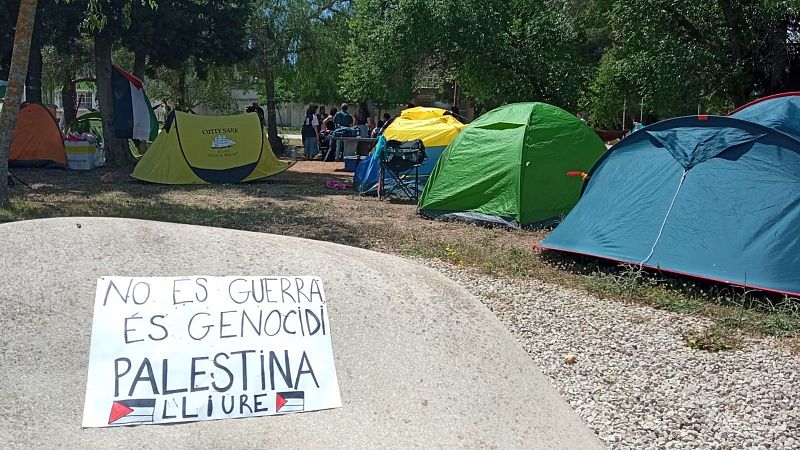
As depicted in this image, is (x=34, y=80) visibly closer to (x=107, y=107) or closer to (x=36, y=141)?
(x=107, y=107)

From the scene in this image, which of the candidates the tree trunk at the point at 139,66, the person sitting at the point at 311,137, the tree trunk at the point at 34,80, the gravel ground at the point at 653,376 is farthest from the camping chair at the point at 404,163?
the person sitting at the point at 311,137

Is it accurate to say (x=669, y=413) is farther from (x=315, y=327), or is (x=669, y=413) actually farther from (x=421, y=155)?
(x=421, y=155)

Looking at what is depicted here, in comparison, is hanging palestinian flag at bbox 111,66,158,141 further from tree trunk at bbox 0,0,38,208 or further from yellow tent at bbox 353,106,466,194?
tree trunk at bbox 0,0,38,208

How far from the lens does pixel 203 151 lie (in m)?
14.7

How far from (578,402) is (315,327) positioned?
165cm

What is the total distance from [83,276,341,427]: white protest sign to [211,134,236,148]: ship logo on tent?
11.2 metres

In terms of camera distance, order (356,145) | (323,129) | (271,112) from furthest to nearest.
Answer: (271,112), (323,129), (356,145)

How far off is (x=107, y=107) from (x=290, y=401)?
16.1 meters

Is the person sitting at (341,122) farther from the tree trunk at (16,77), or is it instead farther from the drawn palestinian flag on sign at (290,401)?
the drawn palestinian flag on sign at (290,401)

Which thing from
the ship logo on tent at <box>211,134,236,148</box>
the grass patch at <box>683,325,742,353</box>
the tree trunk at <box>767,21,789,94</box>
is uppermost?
the tree trunk at <box>767,21,789,94</box>

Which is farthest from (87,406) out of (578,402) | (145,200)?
(145,200)

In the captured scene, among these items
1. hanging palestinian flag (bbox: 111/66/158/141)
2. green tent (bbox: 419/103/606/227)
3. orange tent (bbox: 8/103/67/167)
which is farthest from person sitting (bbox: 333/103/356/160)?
green tent (bbox: 419/103/606/227)

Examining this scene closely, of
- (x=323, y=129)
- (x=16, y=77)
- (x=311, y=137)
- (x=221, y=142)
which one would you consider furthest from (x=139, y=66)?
(x=16, y=77)

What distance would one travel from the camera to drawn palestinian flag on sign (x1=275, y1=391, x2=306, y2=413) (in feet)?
11.8
